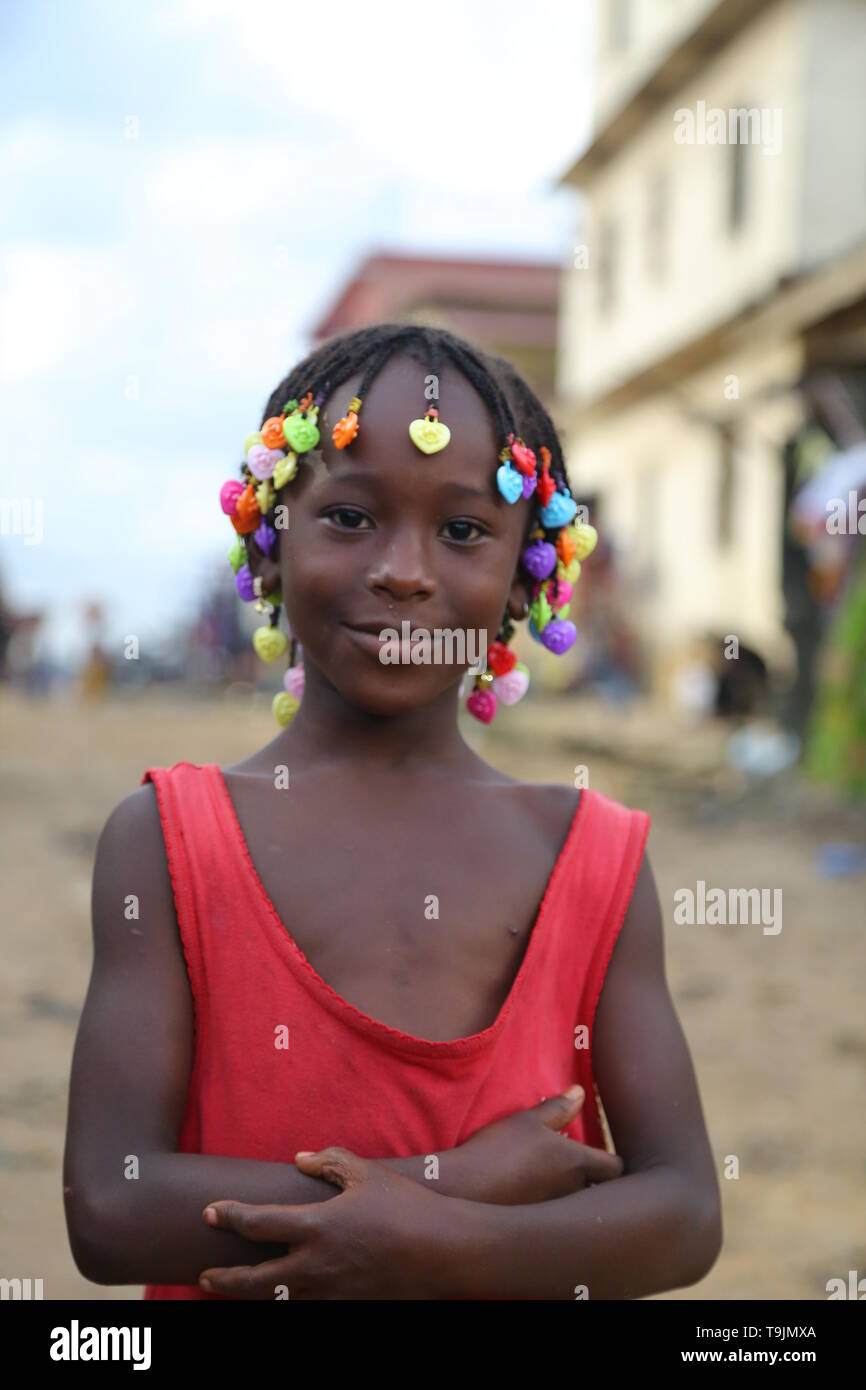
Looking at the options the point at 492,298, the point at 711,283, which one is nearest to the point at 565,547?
the point at 711,283

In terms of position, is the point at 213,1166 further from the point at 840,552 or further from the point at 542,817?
the point at 840,552

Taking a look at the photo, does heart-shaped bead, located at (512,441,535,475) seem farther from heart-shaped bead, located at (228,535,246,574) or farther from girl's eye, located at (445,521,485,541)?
heart-shaped bead, located at (228,535,246,574)

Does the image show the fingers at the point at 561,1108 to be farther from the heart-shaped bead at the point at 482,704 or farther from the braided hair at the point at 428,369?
the braided hair at the point at 428,369

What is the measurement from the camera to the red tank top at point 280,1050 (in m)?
1.53

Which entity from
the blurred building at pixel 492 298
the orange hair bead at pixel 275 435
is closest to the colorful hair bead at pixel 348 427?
the orange hair bead at pixel 275 435

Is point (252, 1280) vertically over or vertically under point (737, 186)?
under

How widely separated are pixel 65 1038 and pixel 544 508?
12.0ft

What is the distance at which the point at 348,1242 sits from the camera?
1.40 metres

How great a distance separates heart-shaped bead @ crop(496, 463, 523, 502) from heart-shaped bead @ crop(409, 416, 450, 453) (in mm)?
83

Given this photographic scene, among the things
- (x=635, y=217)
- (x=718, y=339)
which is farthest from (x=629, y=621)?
(x=635, y=217)

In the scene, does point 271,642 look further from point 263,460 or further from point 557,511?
point 557,511

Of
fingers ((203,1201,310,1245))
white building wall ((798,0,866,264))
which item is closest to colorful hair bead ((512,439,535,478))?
fingers ((203,1201,310,1245))

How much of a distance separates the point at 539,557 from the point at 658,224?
1809 cm
